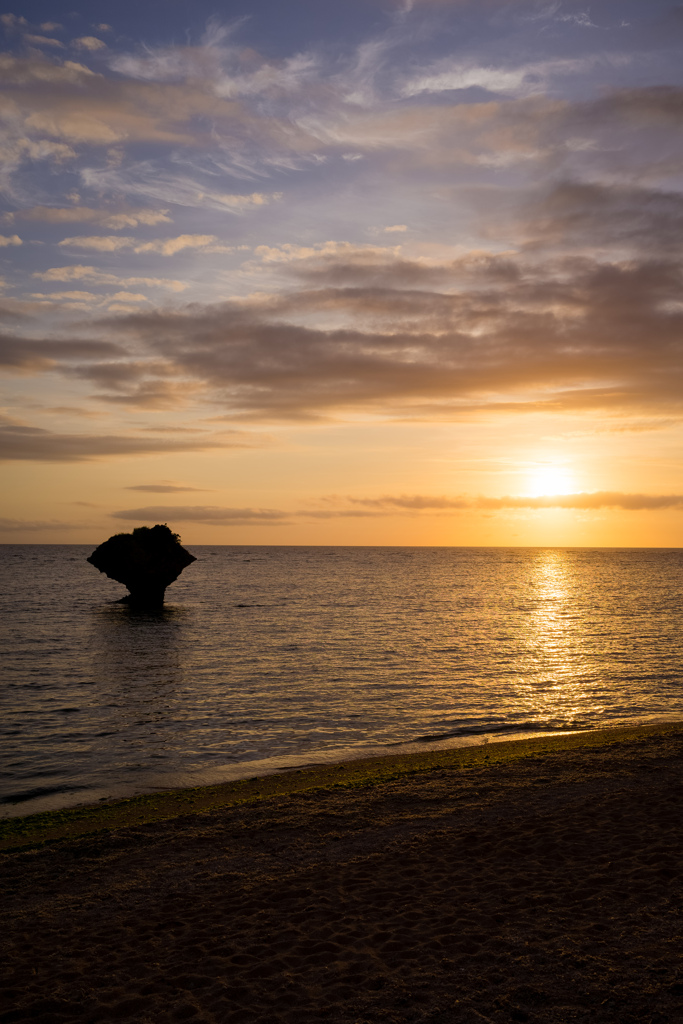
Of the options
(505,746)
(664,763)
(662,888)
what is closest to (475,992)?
(662,888)

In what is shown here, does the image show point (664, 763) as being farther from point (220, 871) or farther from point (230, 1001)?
point (230, 1001)

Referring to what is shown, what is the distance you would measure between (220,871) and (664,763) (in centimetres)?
1149

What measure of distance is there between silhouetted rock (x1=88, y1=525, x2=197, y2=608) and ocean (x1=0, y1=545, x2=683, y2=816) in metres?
4.87

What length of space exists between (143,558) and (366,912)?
60.7 m

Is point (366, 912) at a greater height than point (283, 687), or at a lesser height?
greater

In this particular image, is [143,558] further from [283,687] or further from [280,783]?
[280,783]

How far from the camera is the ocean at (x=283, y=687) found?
19609 millimetres

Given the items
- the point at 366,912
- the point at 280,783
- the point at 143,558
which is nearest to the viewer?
the point at 366,912

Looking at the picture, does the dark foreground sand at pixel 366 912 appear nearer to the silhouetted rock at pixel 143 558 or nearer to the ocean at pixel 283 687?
the ocean at pixel 283 687

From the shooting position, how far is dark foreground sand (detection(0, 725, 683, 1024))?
763 centimetres

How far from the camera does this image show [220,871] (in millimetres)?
11445

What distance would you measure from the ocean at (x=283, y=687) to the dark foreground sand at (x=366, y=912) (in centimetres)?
515

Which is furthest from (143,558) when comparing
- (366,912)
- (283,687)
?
(366,912)

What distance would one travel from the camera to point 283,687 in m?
29.5
